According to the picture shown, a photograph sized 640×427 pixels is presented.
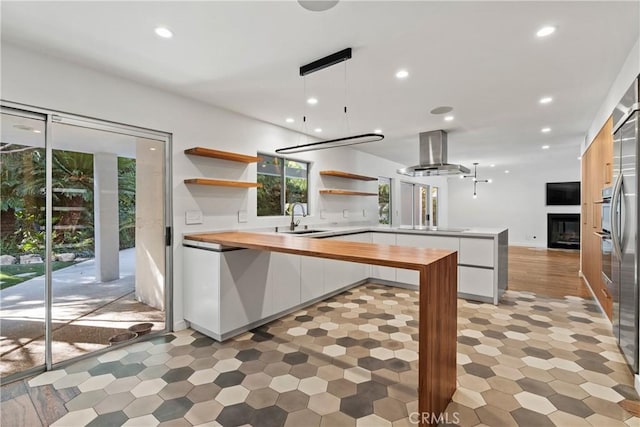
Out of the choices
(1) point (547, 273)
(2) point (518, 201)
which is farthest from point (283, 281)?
(2) point (518, 201)

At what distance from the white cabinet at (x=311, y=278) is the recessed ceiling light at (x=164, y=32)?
7.87 ft

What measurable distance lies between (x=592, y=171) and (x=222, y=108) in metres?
4.88

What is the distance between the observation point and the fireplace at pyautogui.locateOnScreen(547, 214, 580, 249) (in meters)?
8.61

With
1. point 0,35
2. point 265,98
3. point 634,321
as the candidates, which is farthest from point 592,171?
point 0,35

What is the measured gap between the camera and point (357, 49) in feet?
7.38

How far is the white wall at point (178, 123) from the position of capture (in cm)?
226

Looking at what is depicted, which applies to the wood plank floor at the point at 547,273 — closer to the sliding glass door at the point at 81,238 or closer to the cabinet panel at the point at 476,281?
the cabinet panel at the point at 476,281

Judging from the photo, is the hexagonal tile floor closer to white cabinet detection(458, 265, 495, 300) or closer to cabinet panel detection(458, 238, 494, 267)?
white cabinet detection(458, 265, 495, 300)

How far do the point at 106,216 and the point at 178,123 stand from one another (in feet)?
3.75

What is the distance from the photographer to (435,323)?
1.70m

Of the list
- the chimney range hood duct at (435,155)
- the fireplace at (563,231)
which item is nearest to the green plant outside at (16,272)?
the chimney range hood duct at (435,155)

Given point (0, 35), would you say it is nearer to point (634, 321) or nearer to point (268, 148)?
point (268, 148)

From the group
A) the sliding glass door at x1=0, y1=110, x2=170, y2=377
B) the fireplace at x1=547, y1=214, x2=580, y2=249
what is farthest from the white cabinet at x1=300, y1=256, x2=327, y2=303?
the fireplace at x1=547, y1=214, x2=580, y2=249

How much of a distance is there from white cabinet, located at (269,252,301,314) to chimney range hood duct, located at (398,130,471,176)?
8.70ft
